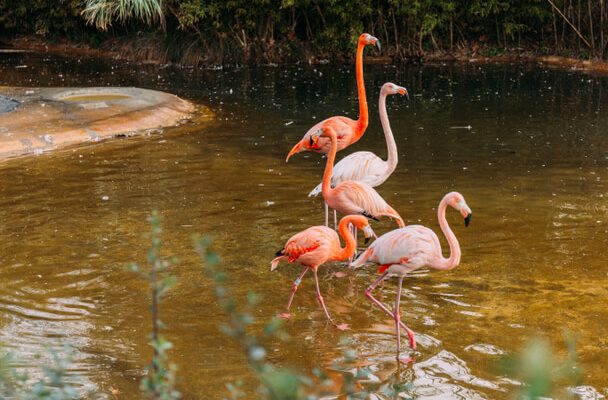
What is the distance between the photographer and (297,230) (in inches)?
278

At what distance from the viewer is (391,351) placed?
193 inches

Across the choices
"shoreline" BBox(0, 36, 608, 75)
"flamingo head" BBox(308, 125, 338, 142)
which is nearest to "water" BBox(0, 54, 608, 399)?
"flamingo head" BBox(308, 125, 338, 142)

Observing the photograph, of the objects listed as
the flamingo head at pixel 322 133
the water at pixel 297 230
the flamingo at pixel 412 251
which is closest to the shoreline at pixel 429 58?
the water at pixel 297 230

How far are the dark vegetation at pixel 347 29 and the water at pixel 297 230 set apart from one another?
177 inches

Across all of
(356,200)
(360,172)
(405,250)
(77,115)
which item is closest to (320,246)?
(405,250)

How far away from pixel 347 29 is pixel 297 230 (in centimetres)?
1128

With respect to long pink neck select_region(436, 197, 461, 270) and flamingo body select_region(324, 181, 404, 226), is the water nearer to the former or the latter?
long pink neck select_region(436, 197, 461, 270)

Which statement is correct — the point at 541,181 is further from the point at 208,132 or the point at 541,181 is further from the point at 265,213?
the point at 208,132

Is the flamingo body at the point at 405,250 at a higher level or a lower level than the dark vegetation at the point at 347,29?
lower

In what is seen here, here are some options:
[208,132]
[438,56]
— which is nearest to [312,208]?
[208,132]

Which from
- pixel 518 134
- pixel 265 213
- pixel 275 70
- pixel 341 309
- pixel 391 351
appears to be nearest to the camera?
pixel 391 351

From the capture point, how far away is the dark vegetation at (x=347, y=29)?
56.5 feet

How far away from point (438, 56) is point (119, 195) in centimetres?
1132

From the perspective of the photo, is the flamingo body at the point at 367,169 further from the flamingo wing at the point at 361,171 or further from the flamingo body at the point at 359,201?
the flamingo body at the point at 359,201
